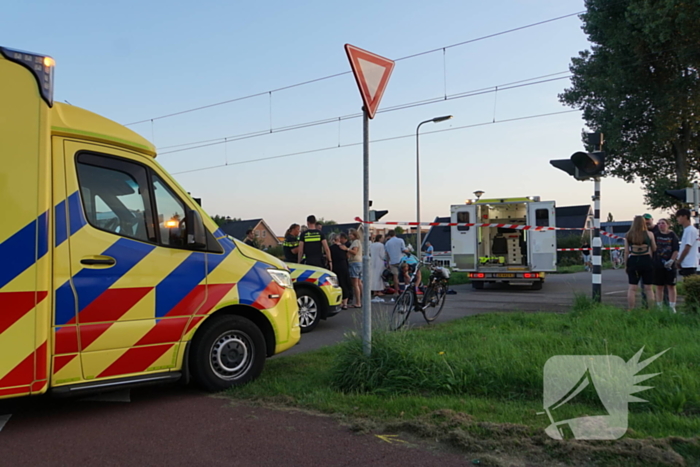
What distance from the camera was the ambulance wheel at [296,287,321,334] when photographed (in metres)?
9.41

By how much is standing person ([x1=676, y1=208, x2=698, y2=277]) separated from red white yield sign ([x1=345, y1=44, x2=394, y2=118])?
620 cm

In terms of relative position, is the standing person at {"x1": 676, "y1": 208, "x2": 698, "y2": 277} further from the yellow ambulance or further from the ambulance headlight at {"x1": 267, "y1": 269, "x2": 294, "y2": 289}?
the yellow ambulance

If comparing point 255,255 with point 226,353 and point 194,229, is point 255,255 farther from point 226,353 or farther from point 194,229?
point 226,353

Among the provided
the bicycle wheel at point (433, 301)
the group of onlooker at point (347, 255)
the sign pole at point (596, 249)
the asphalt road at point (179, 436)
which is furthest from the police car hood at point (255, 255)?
the sign pole at point (596, 249)

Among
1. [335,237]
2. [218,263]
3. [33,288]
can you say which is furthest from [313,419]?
[335,237]

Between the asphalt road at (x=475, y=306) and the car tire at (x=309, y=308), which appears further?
the car tire at (x=309, y=308)

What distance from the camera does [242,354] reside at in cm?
545

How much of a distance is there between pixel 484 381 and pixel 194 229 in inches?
112

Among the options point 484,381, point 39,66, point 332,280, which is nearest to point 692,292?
point 484,381

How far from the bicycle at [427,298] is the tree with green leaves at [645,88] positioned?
1632cm

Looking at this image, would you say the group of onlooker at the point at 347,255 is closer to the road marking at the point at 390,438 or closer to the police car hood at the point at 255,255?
the police car hood at the point at 255,255

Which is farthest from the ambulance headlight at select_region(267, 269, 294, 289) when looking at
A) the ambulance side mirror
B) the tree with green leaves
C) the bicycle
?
the tree with green leaves

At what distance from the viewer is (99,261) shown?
15.0 feet

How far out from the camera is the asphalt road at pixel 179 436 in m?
3.68
